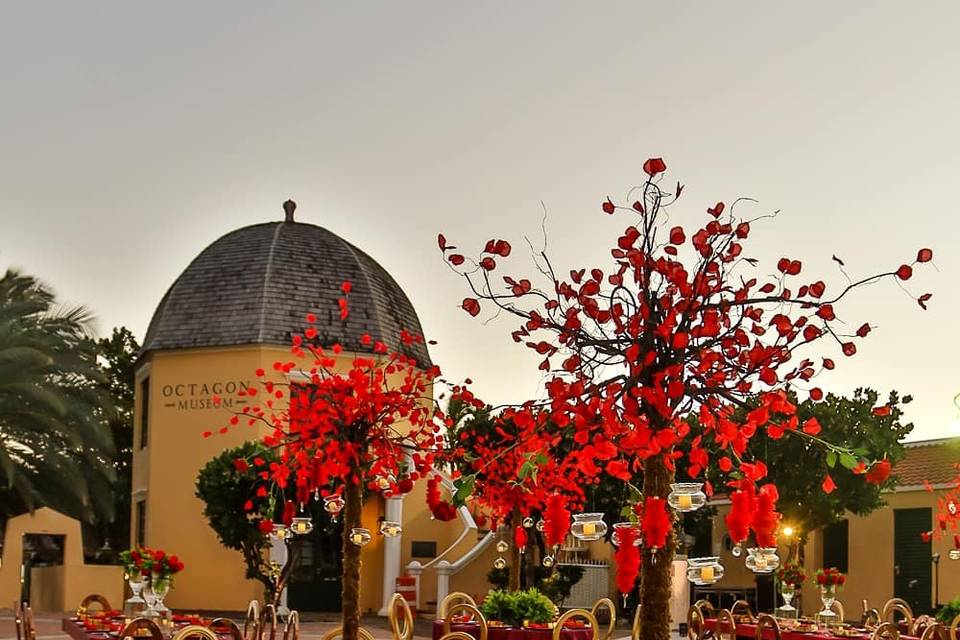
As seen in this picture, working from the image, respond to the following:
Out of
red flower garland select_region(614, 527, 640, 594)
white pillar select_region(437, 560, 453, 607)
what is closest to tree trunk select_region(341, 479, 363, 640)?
red flower garland select_region(614, 527, 640, 594)

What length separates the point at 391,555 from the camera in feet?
109

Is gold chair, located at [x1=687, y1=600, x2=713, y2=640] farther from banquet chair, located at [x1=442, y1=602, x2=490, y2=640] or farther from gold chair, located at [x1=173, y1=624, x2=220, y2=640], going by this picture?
gold chair, located at [x1=173, y1=624, x2=220, y2=640]

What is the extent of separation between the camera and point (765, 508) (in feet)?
20.2

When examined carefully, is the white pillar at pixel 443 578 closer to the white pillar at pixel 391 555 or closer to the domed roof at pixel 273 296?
the white pillar at pixel 391 555

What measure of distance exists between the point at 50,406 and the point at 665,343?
25949 mm

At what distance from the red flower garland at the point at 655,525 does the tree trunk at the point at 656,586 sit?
207mm

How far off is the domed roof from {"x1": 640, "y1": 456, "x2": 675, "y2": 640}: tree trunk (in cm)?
2706

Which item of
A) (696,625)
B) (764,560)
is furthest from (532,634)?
(764,560)

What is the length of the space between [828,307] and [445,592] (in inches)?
996

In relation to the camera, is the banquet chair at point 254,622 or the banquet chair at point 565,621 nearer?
Answer: the banquet chair at point 254,622

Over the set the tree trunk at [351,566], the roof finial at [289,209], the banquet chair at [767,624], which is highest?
the roof finial at [289,209]

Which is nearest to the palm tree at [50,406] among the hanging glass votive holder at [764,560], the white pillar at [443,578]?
the white pillar at [443,578]

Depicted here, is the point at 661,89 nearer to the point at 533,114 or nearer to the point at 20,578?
the point at 533,114

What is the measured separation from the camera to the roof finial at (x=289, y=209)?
3691cm
